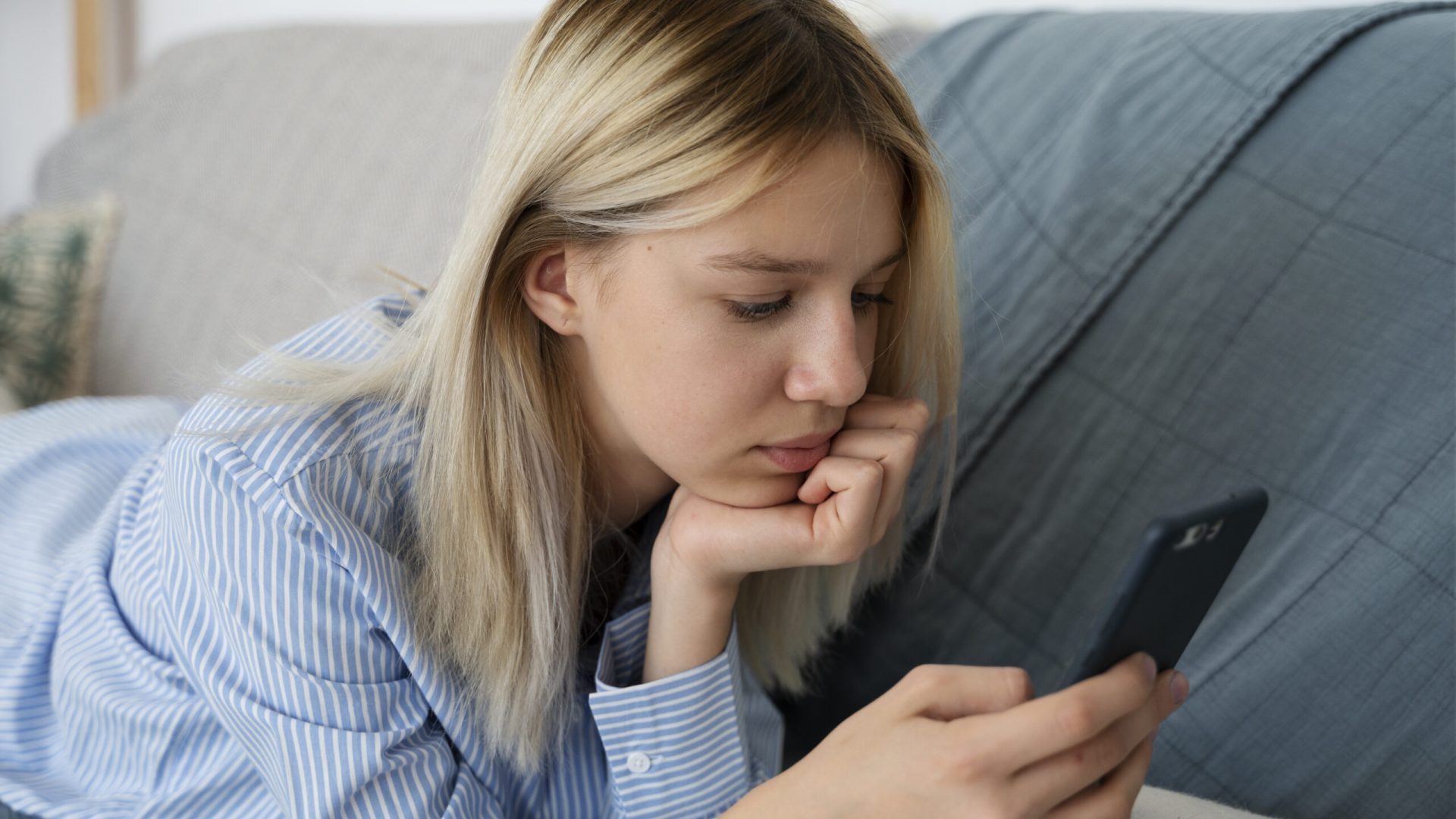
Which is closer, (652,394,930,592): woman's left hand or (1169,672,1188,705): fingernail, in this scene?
(1169,672,1188,705): fingernail

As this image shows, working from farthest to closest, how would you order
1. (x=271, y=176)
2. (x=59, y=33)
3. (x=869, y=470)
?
(x=59, y=33) < (x=271, y=176) < (x=869, y=470)

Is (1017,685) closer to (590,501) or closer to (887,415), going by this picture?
(887,415)

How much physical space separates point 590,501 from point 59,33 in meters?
2.72

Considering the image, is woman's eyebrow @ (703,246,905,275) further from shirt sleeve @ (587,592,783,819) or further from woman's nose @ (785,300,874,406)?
shirt sleeve @ (587,592,783,819)

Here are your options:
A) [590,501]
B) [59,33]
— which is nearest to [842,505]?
[590,501]

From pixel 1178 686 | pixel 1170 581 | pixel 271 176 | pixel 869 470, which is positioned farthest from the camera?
pixel 271 176

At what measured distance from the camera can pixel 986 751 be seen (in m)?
0.67

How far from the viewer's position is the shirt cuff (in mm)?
964

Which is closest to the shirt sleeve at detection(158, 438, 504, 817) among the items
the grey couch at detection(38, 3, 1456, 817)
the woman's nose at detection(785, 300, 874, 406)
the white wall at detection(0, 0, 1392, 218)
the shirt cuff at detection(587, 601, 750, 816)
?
the shirt cuff at detection(587, 601, 750, 816)

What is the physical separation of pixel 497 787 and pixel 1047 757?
0.49 m

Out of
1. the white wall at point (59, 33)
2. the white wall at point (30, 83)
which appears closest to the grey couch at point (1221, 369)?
the white wall at point (59, 33)

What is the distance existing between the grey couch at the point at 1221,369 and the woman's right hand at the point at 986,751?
9.0 inches

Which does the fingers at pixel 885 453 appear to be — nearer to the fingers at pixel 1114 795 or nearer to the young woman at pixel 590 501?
the young woman at pixel 590 501

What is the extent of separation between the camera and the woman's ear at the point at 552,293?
34.3 inches
